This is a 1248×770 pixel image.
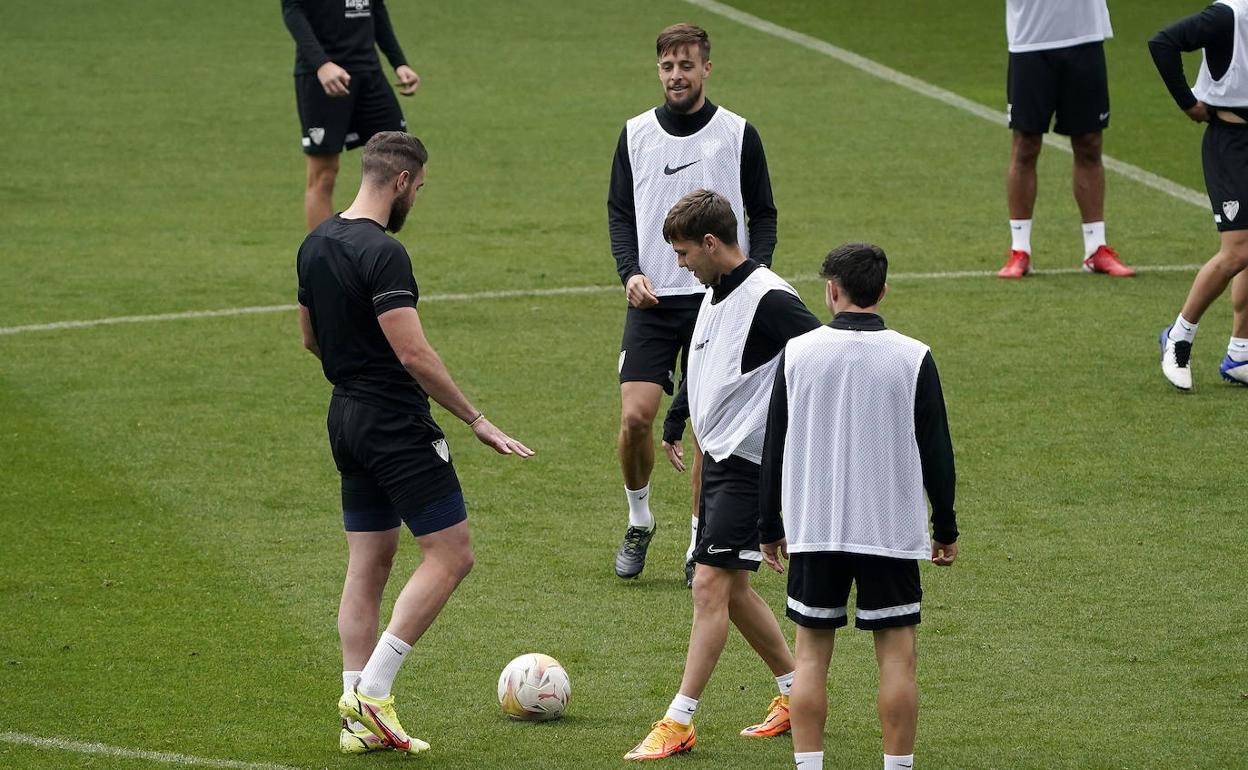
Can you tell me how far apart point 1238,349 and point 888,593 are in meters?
5.83

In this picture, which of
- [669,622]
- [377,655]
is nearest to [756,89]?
[669,622]

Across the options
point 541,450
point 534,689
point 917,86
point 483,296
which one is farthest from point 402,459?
point 917,86

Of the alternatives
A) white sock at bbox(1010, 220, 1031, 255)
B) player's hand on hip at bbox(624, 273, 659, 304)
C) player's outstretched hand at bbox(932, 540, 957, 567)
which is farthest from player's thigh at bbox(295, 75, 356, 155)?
player's outstretched hand at bbox(932, 540, 957, 567)

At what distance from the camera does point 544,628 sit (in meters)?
7.53

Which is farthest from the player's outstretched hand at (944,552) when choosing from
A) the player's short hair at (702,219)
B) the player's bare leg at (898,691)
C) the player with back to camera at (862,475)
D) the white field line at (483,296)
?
the white field line at (483,296)

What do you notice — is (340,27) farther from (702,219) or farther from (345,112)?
(702,219)

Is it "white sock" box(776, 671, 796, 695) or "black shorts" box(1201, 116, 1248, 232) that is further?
"black shorts" box(1201, 116, 1248, 232)

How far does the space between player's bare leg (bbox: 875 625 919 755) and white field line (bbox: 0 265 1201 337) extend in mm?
7721

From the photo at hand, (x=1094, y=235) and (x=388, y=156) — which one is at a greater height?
(x=388, y=156)

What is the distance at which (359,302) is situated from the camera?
625cm

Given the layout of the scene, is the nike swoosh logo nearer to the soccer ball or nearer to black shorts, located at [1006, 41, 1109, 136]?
the soccer ball

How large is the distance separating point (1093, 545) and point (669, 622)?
2056 mm

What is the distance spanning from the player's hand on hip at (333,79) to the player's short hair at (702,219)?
6.23 metres

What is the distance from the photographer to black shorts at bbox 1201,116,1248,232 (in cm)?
1020
